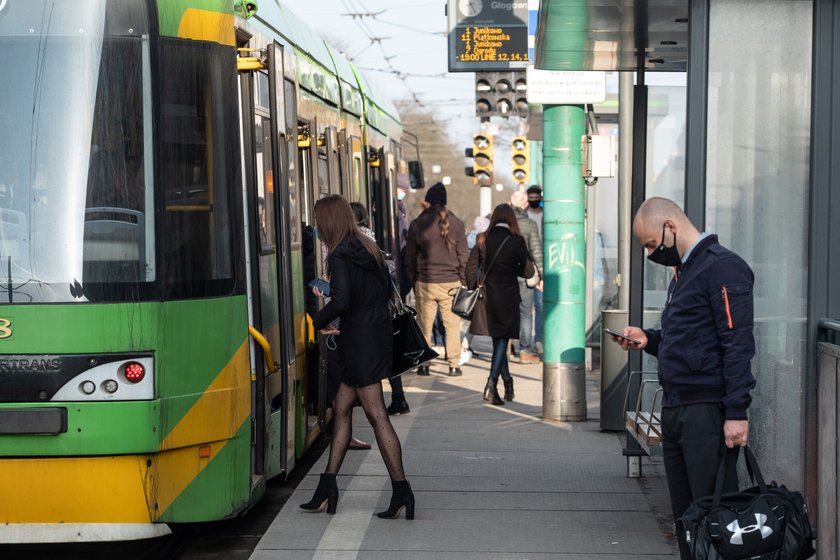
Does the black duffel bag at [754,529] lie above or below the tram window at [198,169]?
below

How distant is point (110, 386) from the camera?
5914 millimetres

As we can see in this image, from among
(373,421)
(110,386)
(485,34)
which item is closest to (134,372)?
(110,386)

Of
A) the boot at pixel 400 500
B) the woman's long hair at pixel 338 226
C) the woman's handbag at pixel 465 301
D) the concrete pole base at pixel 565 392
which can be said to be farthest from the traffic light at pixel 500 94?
the boot at pixel 400 500

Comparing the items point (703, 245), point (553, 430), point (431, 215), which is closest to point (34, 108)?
point (703, 245)

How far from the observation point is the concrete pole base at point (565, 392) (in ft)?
37.3

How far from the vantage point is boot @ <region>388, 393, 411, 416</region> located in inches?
459

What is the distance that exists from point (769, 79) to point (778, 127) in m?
0.22

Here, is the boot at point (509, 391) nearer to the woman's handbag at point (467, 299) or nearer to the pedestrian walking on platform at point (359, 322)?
the woman's handbag at point (467, 299)

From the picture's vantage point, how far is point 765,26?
19.9 feet

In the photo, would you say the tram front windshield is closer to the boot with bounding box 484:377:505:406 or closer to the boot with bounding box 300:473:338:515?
the boot with bounding box 300:473:338:515

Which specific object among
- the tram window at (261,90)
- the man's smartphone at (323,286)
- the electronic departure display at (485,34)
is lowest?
the man's smartphone at (323,286)

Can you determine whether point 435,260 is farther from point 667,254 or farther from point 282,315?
point 667,254

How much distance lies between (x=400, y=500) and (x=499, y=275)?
17.6ft

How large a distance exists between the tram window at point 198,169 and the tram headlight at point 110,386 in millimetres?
491
